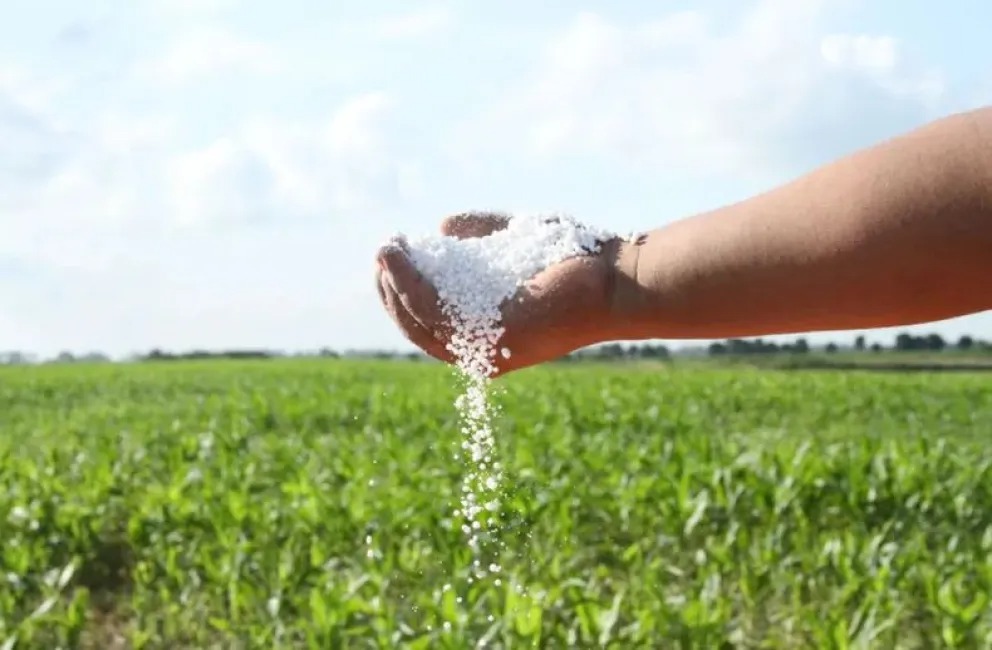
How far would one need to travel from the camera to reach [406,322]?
2.13 metres

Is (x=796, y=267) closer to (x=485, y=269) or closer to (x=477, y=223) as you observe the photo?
(x=485, y=269)

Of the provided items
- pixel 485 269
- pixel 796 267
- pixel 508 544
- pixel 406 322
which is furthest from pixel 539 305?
pixel 508 544

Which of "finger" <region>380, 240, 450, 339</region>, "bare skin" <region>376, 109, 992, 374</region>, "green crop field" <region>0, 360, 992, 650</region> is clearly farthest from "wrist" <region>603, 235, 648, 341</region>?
"green crop field" <region>0, 360, 992, 650</region>

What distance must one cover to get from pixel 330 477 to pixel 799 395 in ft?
20.9

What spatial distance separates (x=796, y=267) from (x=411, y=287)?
1.88ft

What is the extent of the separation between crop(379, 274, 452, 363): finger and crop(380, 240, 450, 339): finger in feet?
0.10

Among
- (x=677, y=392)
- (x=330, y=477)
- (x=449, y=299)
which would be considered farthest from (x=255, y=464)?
(x=677, y=392)

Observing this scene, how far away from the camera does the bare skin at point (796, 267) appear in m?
1.86

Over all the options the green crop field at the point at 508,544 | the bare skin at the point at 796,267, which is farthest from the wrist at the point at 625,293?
the green crop field at the point at 508,544

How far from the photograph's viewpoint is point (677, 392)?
10844 mm

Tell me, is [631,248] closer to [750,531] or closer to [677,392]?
[750,531]

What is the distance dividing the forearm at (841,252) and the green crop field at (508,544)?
1740mm

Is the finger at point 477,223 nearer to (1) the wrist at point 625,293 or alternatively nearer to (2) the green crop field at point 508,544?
(1) the wrist at point 625,293

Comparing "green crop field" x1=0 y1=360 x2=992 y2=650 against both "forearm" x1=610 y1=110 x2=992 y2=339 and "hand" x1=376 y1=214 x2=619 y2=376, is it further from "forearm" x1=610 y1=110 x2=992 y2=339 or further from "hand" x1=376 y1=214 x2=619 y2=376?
"forearm" x1=610 y1=110 x2=992 y2=339
